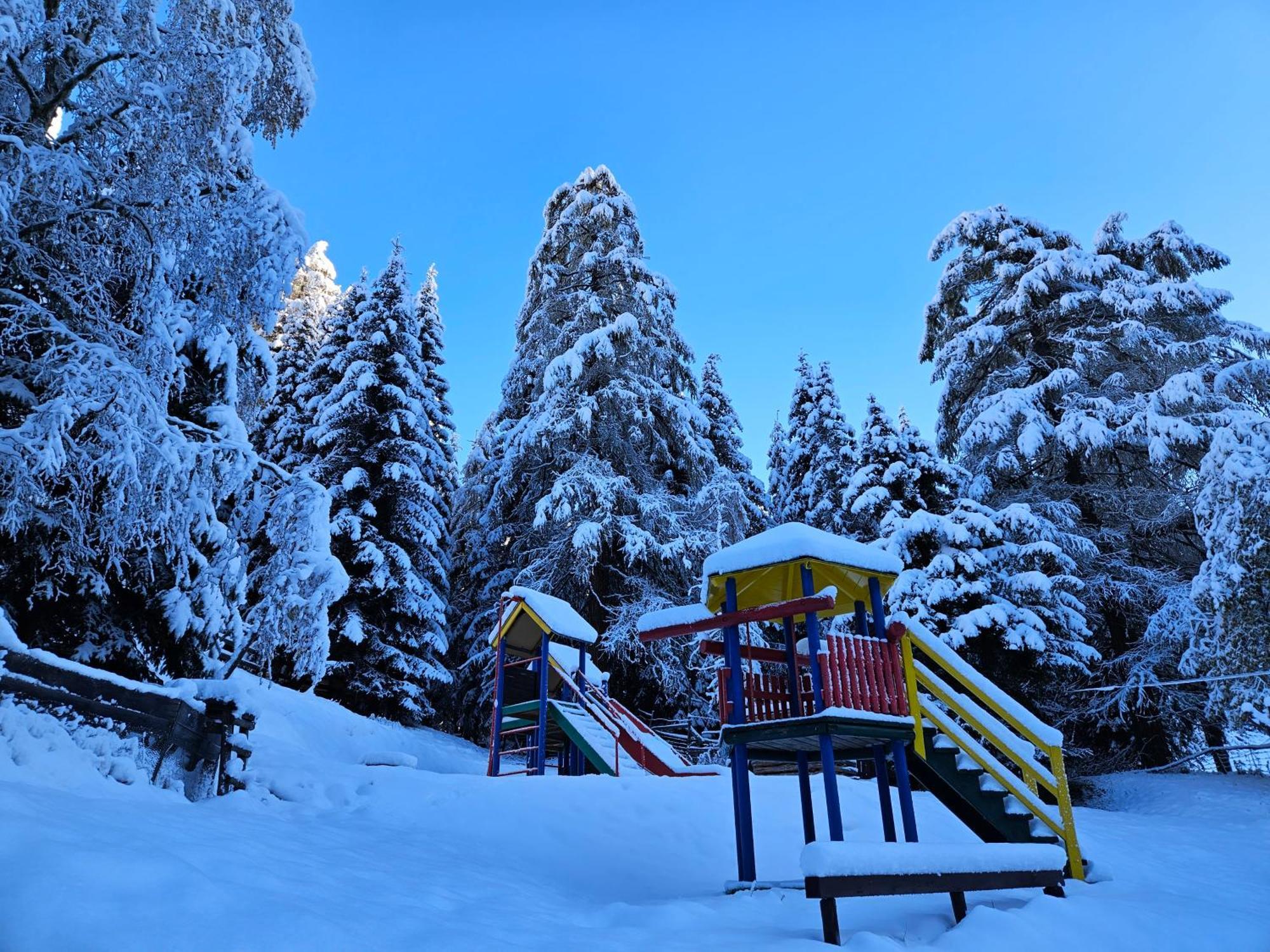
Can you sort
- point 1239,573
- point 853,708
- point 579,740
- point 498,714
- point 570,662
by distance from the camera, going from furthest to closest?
point 570,662
point 498,714
point 579,740
point 1239,573
point 853,708

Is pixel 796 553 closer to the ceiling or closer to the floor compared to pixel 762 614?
closer to the ceiling

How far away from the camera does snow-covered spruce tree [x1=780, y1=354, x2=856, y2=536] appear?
902 inches

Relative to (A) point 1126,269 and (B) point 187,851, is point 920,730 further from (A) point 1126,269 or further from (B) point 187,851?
(A) point 1126,269

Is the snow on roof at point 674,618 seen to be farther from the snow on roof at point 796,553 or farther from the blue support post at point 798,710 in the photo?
the blue support post at point 798,710

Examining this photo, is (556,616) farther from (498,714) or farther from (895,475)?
(895,475)

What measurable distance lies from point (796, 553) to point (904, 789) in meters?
2.18

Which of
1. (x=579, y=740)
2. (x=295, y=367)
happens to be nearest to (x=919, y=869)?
(x=579, y=740)

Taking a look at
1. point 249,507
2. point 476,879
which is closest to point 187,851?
point 476,879

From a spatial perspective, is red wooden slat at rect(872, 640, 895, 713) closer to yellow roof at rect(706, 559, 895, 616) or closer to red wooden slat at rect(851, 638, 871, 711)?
red wooden slat at rect(851, 638, 871, 711)

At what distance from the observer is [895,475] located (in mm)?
16875

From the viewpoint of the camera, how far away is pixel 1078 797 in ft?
42.7

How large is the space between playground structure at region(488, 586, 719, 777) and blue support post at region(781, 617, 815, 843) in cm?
460

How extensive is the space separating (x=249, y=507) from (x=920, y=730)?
21.8 feet

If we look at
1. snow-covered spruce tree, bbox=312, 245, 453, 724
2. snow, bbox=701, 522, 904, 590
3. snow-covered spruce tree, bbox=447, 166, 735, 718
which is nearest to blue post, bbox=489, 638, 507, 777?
snow-covered spruce tree, bbox=447, 166, 735, 718
